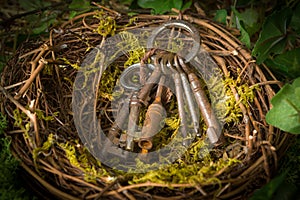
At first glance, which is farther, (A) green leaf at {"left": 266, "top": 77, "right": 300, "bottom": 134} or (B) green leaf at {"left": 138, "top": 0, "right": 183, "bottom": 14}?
(B) green leaf at {"left": 138, "top": 0, "right": 183, "bottom": 14}

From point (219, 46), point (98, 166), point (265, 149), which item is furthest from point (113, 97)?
point (265, 149)

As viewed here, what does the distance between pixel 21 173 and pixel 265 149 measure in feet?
2.27

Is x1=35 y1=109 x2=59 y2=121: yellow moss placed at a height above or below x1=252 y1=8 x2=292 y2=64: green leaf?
below

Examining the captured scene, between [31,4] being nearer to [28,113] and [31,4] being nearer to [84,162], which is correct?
[28,113]

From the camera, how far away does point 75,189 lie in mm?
1161

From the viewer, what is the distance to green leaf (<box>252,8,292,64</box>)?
141 centimetres

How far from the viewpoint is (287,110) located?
1.28 meters

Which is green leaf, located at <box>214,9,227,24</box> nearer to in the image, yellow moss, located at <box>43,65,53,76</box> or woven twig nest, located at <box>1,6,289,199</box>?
woven twig nest, located at <box>1,6,289,199</box>

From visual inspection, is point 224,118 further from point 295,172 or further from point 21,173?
point 21,173

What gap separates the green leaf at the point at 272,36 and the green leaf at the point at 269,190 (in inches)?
18.2

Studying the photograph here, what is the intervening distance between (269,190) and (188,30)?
0.68m

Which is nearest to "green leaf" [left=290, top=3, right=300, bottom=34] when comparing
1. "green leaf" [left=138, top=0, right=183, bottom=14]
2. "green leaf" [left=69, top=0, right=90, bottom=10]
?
"green leaf" [left=138, top=0, right=183, bottom=14]

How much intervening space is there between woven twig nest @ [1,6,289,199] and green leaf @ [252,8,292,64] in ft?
0.17

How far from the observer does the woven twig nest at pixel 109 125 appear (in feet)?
3.80
